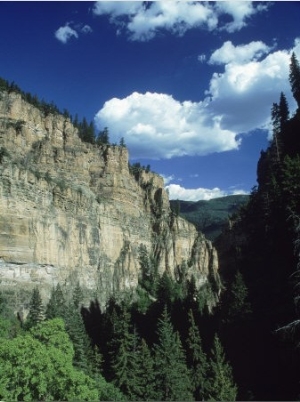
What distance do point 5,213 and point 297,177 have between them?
176 feet

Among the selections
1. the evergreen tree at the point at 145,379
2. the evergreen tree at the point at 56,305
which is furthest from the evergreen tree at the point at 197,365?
the evergreen tree at the point at 56,305

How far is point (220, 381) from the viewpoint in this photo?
46312 mm

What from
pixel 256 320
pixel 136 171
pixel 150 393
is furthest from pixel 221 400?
pixel 136 171

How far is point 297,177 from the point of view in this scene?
35156 mm

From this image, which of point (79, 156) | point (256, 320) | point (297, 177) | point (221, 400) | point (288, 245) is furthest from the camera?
point (79, 156)

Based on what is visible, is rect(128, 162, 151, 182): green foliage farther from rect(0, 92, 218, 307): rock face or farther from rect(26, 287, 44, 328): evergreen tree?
rect(26, 287, 44, 328): evergreen tree

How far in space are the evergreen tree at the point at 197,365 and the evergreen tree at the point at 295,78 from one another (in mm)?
49037

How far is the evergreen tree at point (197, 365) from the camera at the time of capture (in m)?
48.2

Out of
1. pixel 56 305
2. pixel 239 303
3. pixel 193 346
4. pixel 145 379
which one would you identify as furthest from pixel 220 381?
pixel 56 305

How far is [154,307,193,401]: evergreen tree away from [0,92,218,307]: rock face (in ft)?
113

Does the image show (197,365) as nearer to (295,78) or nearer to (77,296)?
(77,296)

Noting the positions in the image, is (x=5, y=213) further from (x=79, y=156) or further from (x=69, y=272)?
(x=79, y=156)

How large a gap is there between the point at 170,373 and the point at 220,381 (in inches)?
229

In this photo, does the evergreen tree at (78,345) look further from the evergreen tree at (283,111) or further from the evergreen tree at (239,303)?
the evergreen tree at (283,111)
